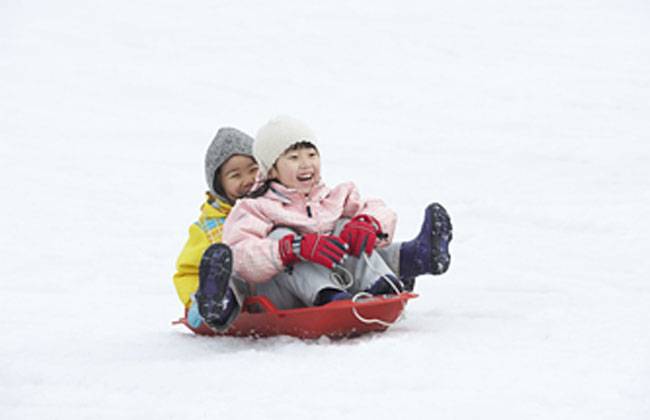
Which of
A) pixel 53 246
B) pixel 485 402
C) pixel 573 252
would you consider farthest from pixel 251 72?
pixel 485 402

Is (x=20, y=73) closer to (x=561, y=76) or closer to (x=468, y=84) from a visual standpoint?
(x=468, y=84)

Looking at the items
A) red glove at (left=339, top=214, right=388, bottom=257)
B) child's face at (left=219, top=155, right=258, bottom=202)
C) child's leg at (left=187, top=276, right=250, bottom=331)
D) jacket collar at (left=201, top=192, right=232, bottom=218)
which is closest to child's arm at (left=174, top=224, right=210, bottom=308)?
jacket collar at (left=201, top=192, right=232, bottom=218)

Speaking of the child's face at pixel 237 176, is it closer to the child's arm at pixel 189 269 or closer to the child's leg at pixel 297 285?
the child's arm at pixel 189 269

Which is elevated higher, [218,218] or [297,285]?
[218,218]

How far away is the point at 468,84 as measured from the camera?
12.1 meters

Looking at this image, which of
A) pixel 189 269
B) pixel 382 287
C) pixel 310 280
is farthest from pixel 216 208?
pixel 382 287

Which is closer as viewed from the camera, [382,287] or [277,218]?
[382,287]

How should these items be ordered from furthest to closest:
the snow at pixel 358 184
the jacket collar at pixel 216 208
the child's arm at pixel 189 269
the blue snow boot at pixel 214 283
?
the jacket collar at pixel 216 208, the child's arm at pixel 189 269, the blue snow boot at pixel 214 283, the snow at pixel 358 184

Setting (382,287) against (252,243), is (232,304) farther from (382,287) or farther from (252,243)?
(382,287)

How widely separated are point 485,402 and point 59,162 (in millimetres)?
7499

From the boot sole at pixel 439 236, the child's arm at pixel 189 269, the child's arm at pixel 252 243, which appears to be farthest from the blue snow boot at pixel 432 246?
the child's arm at pixel 189 269

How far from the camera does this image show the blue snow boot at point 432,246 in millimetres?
3361

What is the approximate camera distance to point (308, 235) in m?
3.18

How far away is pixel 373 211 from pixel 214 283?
76cm
